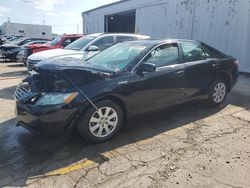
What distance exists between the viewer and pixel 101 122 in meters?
3.98

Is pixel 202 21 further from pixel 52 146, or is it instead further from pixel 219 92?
pixel 52 146

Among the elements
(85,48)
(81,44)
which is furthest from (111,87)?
(81,44)

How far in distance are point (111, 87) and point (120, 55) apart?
107 centimetres

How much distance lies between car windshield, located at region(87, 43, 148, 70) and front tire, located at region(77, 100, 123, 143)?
727 mm

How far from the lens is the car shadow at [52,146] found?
3340 millimetres

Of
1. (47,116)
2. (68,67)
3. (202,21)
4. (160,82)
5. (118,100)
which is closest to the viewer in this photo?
(47,116)

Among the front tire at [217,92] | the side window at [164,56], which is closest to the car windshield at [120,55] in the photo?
the side window at [164,56]

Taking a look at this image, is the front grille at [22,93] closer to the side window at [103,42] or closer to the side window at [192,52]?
the side window at [192,52]

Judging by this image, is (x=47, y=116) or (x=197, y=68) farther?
(x=197, y=68)

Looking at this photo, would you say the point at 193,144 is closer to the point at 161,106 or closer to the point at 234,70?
the point at 161,106

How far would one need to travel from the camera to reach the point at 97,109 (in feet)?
12.7

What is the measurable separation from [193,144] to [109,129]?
131 centimetres

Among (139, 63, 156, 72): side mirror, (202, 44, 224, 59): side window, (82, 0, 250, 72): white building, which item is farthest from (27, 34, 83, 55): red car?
(139, 63, 156, 72): side mirror

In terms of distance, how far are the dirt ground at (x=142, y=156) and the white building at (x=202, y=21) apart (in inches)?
232
